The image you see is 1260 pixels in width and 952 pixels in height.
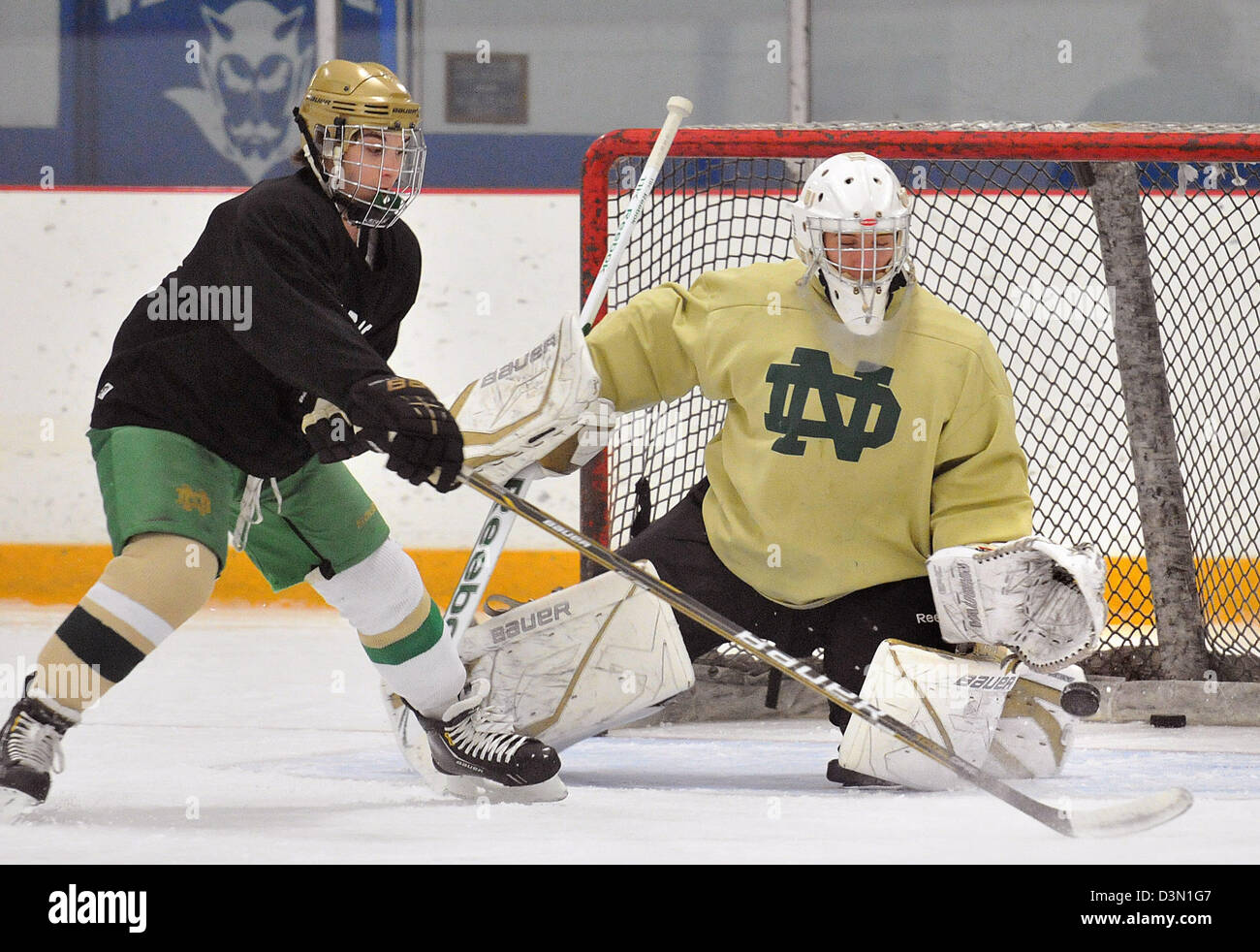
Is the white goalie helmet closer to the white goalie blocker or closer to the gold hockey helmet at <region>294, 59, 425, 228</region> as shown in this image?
the white goalie blocker

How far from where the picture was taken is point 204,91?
487cm

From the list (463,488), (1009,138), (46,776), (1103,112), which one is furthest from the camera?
(1103,112)

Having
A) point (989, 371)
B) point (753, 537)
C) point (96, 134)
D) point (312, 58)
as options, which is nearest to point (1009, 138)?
point (989, 371)

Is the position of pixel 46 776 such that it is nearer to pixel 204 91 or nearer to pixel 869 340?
pixel 869 340

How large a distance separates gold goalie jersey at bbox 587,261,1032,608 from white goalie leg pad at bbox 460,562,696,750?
20cm

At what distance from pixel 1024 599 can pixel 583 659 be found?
604 millimetres

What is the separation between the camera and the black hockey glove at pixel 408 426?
1.96 meters

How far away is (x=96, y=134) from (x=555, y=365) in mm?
2888

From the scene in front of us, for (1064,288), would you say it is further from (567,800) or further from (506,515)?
(567,800)

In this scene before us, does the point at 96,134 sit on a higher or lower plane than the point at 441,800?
higher

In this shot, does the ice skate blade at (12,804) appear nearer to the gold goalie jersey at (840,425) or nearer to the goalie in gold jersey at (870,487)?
the goalie in gold jersey at (870,487)

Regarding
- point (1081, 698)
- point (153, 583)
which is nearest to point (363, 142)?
point (153, 583)

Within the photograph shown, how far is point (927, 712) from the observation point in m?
2.27

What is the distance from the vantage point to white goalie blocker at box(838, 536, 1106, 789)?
2.27m
